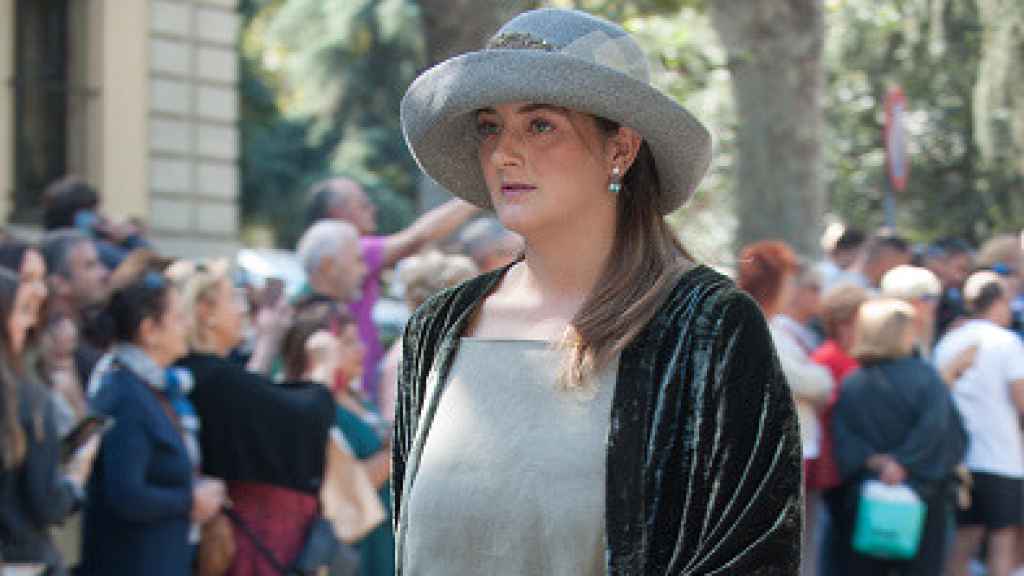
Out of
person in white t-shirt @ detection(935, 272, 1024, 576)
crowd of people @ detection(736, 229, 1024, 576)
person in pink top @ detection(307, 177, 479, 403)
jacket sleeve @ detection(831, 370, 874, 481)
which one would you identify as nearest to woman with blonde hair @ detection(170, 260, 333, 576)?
person in pink top @ detection(307, 177, 479, 403)

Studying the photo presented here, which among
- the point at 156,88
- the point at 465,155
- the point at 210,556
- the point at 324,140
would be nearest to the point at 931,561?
the point at 210,556

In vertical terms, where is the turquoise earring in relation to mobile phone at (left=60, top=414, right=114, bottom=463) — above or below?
above

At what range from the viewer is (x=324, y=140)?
35531 millimetres

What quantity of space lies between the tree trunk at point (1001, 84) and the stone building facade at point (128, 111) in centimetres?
731

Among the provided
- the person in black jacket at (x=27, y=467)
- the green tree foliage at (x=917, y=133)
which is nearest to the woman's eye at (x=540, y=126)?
the person in black jacket at (x=27, y=467)

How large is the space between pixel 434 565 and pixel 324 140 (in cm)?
3257

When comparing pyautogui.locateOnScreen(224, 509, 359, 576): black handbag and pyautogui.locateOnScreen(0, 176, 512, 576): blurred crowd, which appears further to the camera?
pyautogui.locateOnScreen(224, 509, 359, 576): black handbag

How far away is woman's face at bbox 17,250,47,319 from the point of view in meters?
7.02

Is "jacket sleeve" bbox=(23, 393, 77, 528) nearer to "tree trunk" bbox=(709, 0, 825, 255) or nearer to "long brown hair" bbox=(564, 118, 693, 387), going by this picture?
"long brown hair" bbox=(564, 118, 693, 387)

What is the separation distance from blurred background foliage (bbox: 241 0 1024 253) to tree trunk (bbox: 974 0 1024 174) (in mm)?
21

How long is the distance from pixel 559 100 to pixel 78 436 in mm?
4054

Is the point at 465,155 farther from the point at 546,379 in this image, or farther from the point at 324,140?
the point at 324,140

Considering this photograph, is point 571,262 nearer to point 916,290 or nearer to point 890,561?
point 890,561

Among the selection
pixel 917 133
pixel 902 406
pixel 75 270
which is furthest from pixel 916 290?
pixel 917 133
